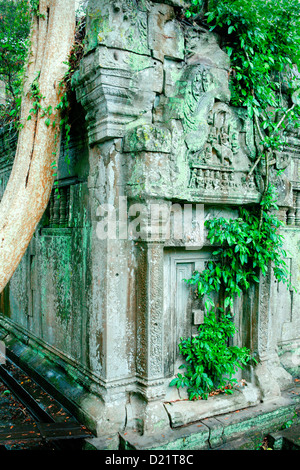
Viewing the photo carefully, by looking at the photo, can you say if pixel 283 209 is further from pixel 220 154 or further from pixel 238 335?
pixel 238 335

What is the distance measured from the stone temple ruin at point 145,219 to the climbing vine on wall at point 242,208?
130mm

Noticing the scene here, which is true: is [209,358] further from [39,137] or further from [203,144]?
[39,137]

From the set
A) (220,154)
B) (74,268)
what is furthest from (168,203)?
(74,268)

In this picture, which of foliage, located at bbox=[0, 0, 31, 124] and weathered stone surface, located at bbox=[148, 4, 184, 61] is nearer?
weathered stone surface, located at bbox=[148, 4, 184, 61]

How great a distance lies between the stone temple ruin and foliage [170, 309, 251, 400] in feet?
0.38

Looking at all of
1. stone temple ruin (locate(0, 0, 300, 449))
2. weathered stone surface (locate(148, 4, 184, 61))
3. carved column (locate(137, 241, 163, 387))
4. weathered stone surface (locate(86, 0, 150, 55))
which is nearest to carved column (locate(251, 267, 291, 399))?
stone temple ruin (locate(0, 0, 300, 449))

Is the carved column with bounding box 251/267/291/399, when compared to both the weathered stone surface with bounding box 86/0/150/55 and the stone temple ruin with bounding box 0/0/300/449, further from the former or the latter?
the weathered stone surface with bounding box 86/0/150/55

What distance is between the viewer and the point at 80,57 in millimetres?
3777

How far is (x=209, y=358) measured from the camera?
389 cm

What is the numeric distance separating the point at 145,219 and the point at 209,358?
1678mm

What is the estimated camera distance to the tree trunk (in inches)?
143

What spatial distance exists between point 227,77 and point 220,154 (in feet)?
2.92
